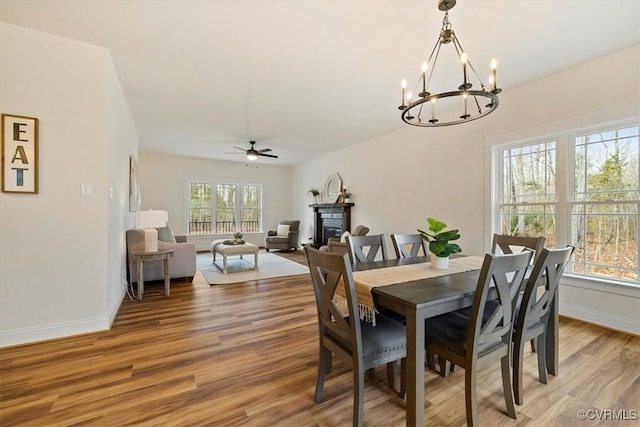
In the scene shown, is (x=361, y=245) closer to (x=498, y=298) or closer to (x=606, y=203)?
(x=498, y=298)

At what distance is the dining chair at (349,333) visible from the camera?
142 cm

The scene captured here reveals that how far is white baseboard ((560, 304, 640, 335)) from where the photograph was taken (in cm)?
262

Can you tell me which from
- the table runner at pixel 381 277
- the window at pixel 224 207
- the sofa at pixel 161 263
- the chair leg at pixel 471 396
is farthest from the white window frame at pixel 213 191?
the chair leg at pixel 471 396

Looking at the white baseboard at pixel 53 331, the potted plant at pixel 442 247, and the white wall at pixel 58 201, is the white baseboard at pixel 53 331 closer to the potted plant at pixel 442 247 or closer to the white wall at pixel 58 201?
the white wall at pixel 58 201

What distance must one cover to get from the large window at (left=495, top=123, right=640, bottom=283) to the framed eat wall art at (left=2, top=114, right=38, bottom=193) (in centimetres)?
516

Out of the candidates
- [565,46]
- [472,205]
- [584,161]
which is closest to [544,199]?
[584,161]

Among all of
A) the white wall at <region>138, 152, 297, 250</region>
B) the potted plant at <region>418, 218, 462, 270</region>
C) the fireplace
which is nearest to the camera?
the potted plant at <region>418, 218, 462, 270</region>

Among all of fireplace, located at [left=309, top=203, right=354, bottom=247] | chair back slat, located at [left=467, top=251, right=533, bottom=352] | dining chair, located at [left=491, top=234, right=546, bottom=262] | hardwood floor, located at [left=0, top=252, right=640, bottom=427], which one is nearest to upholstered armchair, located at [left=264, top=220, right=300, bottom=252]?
fireplace, located at [left=309, top=203, right=354, bottom=247]

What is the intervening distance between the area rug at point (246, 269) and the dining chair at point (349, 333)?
313 centimetres

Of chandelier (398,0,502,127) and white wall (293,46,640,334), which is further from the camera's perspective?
white wall (293,46,640,334)

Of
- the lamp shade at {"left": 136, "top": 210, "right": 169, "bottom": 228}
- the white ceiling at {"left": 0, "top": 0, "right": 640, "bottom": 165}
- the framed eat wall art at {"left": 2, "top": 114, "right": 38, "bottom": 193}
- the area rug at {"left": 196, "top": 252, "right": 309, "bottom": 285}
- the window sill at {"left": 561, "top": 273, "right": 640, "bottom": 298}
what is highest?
the white ceiling at {"left": 0, "top": 0, "right": 640, "bottom": 165}

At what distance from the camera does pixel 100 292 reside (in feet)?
8.70

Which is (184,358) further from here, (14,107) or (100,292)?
(14,107)

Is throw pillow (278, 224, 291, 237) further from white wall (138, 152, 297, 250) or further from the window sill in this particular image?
the window sill
